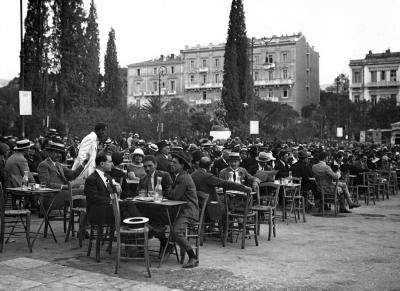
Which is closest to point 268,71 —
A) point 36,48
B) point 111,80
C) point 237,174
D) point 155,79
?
point 155,79

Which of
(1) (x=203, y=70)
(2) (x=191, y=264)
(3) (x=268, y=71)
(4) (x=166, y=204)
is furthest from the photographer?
(1) (x=203, y=70)

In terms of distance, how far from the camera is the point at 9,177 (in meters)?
9.68

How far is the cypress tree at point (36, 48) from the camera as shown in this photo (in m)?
34.9

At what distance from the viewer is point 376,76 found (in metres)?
72.7

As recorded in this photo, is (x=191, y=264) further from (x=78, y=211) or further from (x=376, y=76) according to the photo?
(x=376, y=76)

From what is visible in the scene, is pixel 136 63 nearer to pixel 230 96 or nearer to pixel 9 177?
pixel 230 96

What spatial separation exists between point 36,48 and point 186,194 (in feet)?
104

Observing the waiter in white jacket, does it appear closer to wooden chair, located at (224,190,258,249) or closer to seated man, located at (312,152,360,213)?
wooden chair, located at (224,190,258,249)

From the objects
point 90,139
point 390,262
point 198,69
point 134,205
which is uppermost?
point 198,69

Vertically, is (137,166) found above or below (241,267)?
above

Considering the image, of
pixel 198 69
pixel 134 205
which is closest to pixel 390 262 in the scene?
pixel 134 205

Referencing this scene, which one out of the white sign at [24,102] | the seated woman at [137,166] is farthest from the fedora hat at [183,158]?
the white sign at [24,102]

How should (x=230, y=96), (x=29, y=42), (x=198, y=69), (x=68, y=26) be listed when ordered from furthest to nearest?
1. (x=198, y=69)
2. (x=230, y=96)
3. (x=68, y=26)
4. (x=29, y=42)

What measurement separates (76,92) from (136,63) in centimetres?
5545
